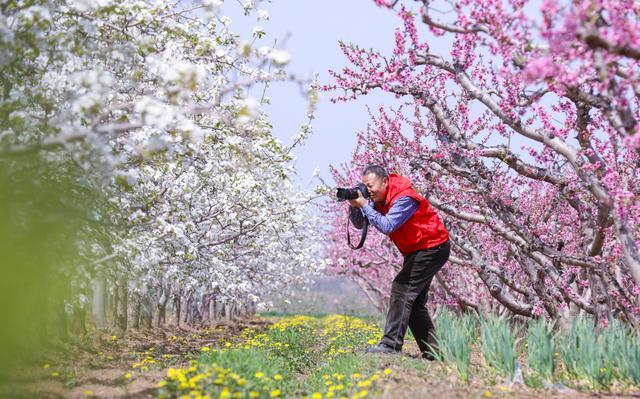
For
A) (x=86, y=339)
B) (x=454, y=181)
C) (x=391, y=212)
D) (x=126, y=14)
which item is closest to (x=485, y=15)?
(x=391, y=212)

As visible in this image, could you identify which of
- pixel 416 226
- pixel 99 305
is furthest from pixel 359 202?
pixel 99 305

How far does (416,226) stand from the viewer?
6855 mm

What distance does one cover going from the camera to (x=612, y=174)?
5.38 meters

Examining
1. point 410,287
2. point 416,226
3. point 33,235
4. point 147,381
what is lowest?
point 147,381

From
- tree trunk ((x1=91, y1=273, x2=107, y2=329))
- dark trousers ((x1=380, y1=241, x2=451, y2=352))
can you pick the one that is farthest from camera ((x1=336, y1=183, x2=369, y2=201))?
tree trunk ((x1=91, y1=273, x2=107, y2=329))

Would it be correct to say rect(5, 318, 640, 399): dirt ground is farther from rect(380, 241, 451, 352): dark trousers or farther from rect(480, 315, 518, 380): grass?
rect(380, 241, 451, 352): dark trousers

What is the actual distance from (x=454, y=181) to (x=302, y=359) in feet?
10.5

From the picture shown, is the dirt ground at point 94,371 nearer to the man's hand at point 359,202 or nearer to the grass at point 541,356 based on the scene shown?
the man's hand at point 359,202

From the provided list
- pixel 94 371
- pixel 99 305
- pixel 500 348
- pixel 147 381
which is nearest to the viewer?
pixel 500 348

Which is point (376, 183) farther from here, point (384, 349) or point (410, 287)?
point (384, 349)

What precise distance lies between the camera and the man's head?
0.05m

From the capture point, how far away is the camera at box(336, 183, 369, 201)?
6494 mm

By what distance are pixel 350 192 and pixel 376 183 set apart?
1.42ft

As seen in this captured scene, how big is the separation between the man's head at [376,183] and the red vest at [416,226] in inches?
2.4
